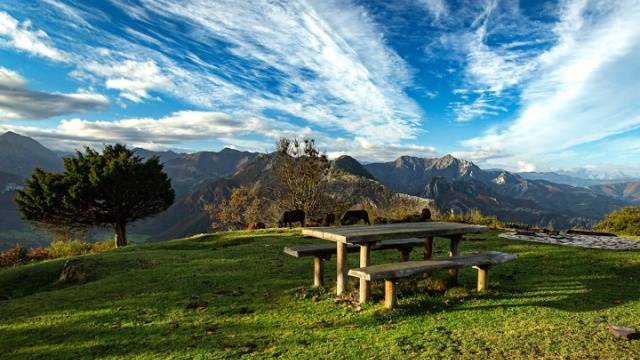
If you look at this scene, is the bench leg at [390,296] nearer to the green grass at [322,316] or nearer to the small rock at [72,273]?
the green grass at [322,316]

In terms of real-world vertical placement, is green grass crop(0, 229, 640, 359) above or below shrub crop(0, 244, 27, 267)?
above

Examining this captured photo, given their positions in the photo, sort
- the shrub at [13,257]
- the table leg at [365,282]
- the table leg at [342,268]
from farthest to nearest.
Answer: the shrub at [13,257], the table leg at [342,268], the table leg at [365,282]

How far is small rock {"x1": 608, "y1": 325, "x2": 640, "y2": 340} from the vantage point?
4.33 metres

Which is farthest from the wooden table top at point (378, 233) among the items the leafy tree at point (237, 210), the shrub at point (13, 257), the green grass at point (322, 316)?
the leafy tree at point (237, 210)

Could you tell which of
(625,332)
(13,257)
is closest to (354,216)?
(625,332)

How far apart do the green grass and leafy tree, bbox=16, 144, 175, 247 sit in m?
15.0

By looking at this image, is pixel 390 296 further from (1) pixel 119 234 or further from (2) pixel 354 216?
(1) pixel 119 234

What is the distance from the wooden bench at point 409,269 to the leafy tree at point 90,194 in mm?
23307

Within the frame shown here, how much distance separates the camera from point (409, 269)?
17.4ft

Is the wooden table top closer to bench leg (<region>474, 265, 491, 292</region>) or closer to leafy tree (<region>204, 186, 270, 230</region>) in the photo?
bench leg (<region>474, 265, 491, 292</region>)

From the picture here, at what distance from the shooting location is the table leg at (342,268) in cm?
630

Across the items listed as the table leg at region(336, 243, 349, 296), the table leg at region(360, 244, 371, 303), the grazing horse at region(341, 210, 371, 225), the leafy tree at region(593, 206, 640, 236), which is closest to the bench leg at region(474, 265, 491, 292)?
the table leg at region(360, 244, 371, 303)

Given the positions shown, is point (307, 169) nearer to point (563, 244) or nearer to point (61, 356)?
point (563, 244)

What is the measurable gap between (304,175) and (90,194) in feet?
52.4
